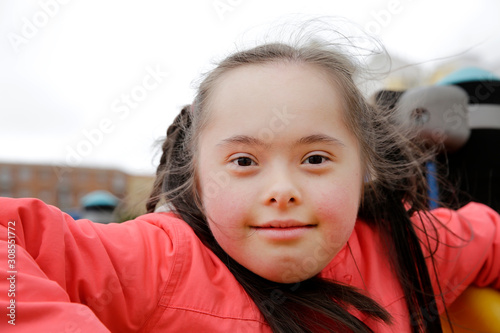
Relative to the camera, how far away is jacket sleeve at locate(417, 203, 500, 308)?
1.24 meters

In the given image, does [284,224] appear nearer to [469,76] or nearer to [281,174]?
[281,174]

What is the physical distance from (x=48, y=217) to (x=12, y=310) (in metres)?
0.18

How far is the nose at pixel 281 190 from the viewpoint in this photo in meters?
0.80

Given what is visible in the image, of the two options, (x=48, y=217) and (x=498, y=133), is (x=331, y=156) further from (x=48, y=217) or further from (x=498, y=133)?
(x=498, y=133)

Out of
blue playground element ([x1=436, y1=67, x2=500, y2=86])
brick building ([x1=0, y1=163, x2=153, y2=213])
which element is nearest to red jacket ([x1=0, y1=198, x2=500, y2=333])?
blue playground element ([x1=436, y1=67, x2=500, y2=86])

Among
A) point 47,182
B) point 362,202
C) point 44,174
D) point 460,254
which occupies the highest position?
point 362,202

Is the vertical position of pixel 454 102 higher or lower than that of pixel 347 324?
higher

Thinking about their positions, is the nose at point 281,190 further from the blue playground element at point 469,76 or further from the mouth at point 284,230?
the blue playground element at point 469,76

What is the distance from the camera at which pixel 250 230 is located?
0.86 metres

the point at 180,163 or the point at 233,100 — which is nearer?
the point at 233,100

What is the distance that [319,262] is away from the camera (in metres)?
0.89

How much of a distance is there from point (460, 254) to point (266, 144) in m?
0.78

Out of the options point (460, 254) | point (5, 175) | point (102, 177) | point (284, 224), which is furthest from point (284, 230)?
point (5, 175)

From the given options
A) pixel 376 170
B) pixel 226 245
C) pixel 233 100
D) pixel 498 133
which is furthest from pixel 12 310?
pixel 498 133
